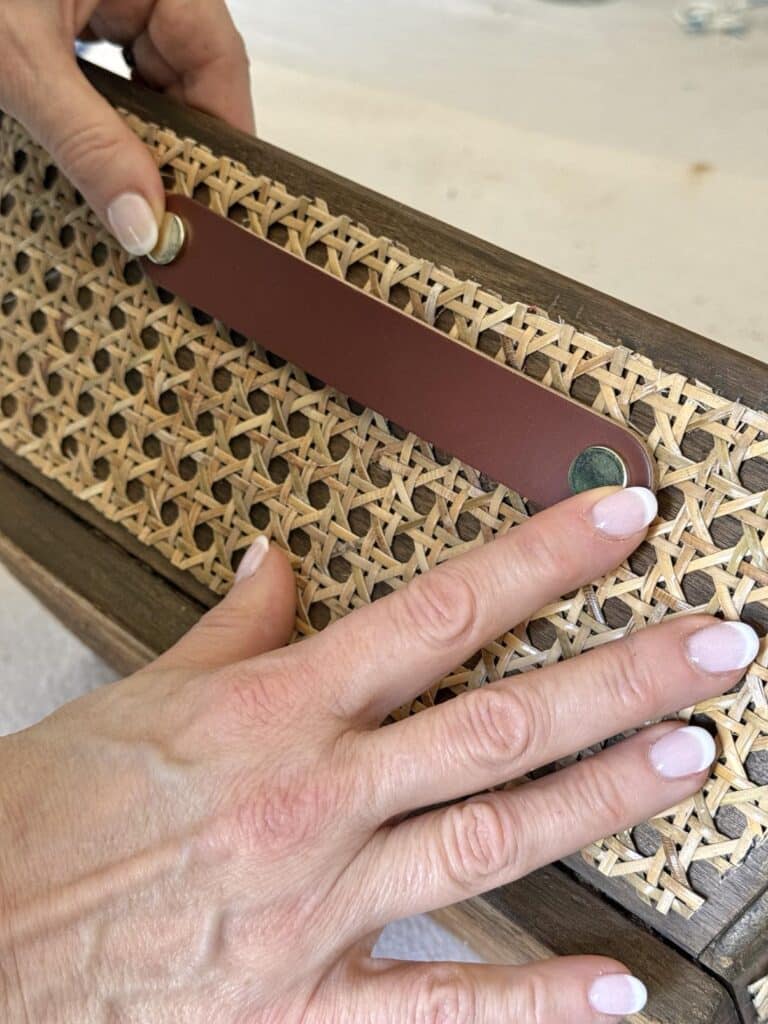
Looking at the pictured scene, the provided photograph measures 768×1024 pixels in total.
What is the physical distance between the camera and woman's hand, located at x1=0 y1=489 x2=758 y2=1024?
0.47 m

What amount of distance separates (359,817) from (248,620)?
130mm

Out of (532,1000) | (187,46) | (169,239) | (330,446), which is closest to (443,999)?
(532,1000)

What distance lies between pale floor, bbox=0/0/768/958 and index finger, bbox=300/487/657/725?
1.02ft

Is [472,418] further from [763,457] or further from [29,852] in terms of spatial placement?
[29,852]

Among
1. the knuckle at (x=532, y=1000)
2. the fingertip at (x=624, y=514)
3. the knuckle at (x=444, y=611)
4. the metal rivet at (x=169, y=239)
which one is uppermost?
the metal rivet at (x=169, y=239)

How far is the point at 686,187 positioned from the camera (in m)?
0.93

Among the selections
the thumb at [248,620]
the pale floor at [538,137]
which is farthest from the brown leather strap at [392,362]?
the pale floor at [538,137]

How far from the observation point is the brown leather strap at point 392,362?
50 centimetres

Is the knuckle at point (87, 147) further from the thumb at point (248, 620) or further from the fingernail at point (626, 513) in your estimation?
the fingernail at point (626, 513)

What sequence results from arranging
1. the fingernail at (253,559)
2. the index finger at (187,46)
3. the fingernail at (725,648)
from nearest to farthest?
the fingernail at (725,648) < the fingernail at (253,559) < the index finger at (187,46)

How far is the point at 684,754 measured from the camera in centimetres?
47

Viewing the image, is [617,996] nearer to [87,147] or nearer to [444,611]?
[444,611]

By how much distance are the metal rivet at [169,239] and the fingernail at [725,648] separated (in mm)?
370

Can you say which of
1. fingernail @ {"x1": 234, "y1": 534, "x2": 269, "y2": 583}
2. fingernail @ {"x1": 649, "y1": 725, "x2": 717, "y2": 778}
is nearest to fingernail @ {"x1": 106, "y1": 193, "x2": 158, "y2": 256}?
fingernail @ {"x1": 234, "y1": 534, "x2": 269, "y2": 583}
